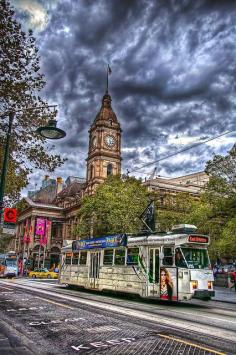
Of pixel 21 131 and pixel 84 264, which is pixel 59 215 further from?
pixel 21 131

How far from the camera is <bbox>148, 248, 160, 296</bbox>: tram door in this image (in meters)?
16.3

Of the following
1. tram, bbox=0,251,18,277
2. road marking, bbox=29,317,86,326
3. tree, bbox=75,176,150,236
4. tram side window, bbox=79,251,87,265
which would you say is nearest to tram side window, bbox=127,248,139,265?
tram side window, bbox=79,251,87,265

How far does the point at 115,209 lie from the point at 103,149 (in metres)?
30.9

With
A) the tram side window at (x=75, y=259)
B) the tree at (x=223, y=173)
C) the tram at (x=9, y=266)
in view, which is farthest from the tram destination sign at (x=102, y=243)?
the tram at (x=9, y=266)

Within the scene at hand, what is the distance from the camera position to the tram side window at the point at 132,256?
17859mm

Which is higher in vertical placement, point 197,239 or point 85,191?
point 85,191

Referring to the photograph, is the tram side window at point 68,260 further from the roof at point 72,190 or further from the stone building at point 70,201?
the roof at point 72,190

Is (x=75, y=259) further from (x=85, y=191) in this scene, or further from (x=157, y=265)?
(x=85, y=191)

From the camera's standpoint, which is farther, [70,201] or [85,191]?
[70,201]

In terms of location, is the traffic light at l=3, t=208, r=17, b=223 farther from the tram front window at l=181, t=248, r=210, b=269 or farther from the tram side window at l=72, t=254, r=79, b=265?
the tram side window at l=72, t=254, r=79, b=265

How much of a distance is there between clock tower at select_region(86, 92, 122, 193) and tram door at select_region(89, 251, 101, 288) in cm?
4320

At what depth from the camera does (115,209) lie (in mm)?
38188

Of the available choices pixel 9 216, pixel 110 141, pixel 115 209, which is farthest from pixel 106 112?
pixel 9 216

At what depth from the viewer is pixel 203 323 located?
1019 centimetres
